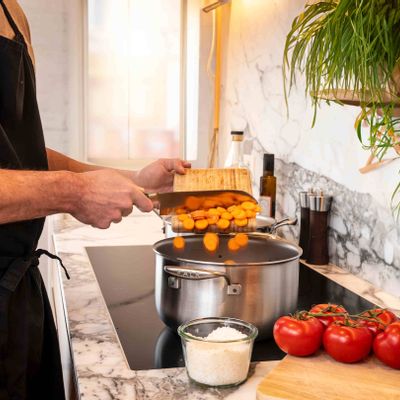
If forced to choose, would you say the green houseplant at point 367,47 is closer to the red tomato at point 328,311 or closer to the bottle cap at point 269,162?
the red tomato at point 328,311

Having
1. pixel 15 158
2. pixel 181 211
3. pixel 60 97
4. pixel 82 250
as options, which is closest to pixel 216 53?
pixel 60 97

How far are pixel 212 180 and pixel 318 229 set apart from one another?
0.36 m

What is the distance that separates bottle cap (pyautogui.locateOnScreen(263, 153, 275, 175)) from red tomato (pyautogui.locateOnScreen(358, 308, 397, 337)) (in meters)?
0.88

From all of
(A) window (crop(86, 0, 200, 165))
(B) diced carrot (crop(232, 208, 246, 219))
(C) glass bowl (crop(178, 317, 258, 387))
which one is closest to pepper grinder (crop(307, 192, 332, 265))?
(B) diced carrot (crop(232, 208, 246, 219))

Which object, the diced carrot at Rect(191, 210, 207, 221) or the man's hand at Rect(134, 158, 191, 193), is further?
the man's hand at Rect(134, 158, 191, 193)

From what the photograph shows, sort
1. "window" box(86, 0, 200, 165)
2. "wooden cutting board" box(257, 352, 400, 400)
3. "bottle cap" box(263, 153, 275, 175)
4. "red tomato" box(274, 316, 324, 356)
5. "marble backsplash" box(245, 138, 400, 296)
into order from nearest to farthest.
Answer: "wooden cutting board" box(257, 352, 400, 400)
"red tomato" box(274, 316, 324, 356)
"marble backsplash" box(245, 138, 400, 296)
"bottle cap" box(263, 153, 275, 175)
"window" box(86, 0, 200, 165)

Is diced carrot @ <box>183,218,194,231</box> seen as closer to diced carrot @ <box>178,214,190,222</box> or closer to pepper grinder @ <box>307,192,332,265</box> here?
diced carrot @ <box>178,214,190,222</box>

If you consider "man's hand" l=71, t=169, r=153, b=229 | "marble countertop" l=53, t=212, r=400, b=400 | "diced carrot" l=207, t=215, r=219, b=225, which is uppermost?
"man's hand" l=71, t=169, r=153, b=229

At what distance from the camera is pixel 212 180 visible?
149cm

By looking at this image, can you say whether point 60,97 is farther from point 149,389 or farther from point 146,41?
point 149,389

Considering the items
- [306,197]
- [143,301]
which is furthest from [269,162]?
[143,301]

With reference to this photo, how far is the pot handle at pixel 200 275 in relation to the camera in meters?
1.10

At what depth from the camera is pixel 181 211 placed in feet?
4.62

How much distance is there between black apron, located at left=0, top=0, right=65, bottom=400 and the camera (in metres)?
1.23
